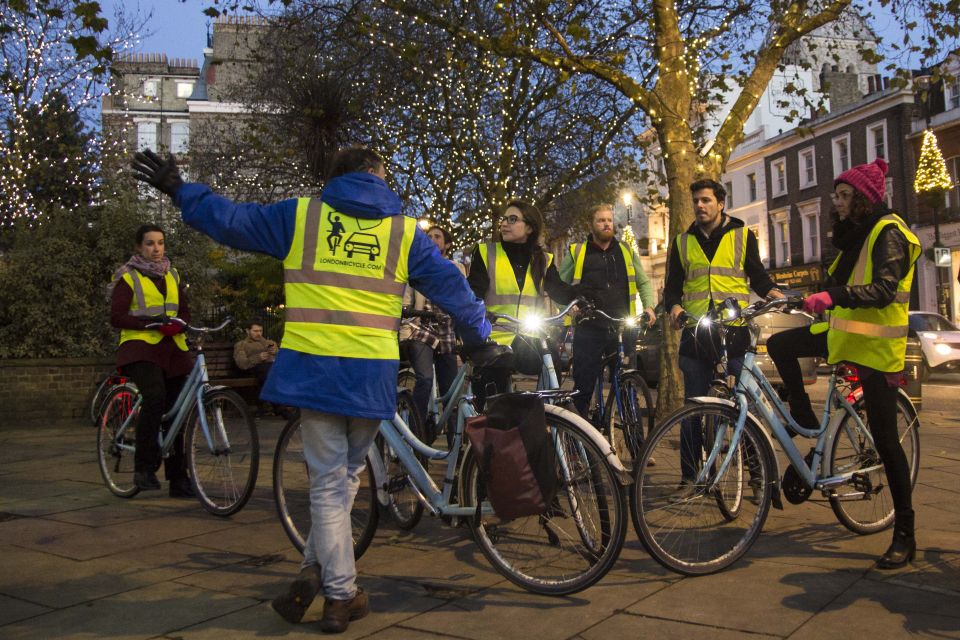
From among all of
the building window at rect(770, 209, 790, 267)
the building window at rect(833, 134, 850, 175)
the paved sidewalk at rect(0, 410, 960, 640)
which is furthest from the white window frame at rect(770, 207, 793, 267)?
the paved sidewalk at rect(0, 410, 960, 640)

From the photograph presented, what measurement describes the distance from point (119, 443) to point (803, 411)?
478 cm

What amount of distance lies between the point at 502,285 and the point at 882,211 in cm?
245

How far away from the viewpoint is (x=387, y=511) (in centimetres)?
495

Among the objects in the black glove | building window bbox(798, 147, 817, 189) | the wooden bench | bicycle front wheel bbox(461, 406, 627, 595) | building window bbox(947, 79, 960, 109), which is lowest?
→ bicycle front wheel bbox(461, 406, 627, 595)

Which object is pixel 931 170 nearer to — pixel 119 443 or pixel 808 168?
pixel 808 168

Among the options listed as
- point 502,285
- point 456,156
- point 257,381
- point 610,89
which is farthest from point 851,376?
point 610,89

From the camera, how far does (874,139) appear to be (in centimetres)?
4041

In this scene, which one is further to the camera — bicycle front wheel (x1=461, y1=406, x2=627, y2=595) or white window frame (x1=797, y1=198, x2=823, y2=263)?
white window frame (x1=797, y1=198, x2=823, y2=263)

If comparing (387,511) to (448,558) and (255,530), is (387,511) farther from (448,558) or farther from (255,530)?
(255,530)

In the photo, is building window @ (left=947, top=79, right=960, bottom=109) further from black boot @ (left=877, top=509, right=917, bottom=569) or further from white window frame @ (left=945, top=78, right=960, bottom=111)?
black boot @ (left=877, top=509, right=917, bottom=569)

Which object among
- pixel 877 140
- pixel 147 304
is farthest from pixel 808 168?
pixel 147 304

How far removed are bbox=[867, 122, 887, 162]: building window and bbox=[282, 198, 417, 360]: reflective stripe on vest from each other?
129ft

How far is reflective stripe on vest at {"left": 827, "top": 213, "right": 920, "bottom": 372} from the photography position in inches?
197

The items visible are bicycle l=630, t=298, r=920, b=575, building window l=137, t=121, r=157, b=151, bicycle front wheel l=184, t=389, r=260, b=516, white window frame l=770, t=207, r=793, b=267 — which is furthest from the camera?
building window l=137, t=121, r=157, b=151
